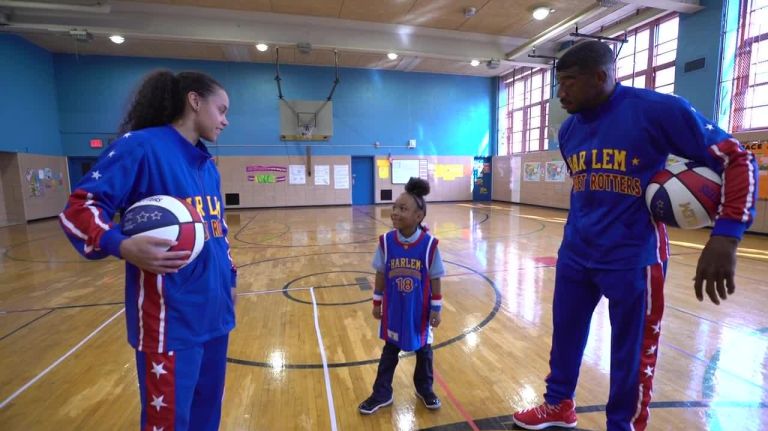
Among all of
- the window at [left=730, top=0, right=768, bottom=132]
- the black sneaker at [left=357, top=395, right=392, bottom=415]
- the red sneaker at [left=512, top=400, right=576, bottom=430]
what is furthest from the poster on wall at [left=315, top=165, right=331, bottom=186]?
the red sneaker at [left=512, top=400, right=576, bottom=430]

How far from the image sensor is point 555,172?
11.9 metres

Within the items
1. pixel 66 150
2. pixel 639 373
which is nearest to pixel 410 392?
pixel 639 373

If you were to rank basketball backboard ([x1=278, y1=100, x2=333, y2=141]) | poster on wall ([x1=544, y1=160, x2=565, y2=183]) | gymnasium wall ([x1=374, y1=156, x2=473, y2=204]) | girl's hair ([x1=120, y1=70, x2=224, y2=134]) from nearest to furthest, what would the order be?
girl's hair ([x1=120, y1=70, x2=224, y2=134]) < poster on wall ([x1=544, y1=160, x2=565, y2=183]) < basketball backboard ([x1=278, y1=100, x2=333, y2=141]) < gymnasium wall ([x1=374, y1=156, x2=473, y2=204])

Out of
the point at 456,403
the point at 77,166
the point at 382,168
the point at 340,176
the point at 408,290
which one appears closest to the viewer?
the point at 408,290

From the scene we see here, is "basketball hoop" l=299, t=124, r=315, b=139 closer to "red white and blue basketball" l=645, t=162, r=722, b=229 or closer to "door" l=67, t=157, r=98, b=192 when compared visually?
"door" l=67, t=157, r=98, b=192

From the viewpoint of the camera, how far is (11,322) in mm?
3201

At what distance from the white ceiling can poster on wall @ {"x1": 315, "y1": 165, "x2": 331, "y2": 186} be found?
A: 448 cm

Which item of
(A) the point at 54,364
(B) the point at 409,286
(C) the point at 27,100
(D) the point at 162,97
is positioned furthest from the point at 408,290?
(C) the point at 27,100

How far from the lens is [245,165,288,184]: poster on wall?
13547 millimetres

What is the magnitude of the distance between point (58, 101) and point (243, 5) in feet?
26.0

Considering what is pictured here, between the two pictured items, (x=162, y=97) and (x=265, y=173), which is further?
(x=265, y=173)

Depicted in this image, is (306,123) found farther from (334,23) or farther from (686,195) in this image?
(686,195)

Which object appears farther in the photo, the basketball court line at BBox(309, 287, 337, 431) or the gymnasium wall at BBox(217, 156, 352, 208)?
the gymnasium wall at BBox(217, 156, 352, 208)

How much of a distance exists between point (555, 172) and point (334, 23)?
7.81m
